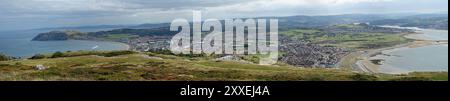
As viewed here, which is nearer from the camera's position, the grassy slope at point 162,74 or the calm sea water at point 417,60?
the grassy slope at point 162,74

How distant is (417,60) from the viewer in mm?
100062

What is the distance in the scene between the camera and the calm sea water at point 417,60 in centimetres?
8331

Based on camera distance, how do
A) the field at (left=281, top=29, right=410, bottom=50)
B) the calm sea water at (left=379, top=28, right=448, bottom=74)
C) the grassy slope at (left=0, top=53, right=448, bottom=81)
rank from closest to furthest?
the grassy slope at (left=0, top=53, right=448, bottom=81)
the calm sea water at (left=379, top=28, right=448, bottom=74)
the field at (left=281, top=29, right=410, bottom=50)

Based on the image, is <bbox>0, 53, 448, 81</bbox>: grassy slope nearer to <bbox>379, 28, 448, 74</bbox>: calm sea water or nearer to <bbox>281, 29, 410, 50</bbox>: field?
<bbox>379, 28, 448, 74</bbox>: calm sea water

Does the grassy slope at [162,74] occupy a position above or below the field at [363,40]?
above

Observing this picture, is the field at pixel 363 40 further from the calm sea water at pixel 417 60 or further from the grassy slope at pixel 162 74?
the grassy slope at pixel 162 74

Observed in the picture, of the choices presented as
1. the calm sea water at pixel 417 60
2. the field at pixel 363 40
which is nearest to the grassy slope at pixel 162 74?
the calm sea water at pixel 417 60

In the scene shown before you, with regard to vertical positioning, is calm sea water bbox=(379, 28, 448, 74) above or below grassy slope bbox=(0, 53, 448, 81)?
below

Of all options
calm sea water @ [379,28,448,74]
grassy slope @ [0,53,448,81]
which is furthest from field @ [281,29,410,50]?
grassy slope @ [0,53,448,81]

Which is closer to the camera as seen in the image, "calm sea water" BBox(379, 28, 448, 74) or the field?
"calm sea water" BBox(379, 28, 448, 74)

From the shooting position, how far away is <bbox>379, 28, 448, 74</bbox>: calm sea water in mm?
83312

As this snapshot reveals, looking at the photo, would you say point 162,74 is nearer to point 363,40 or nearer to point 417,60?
point 417,60
